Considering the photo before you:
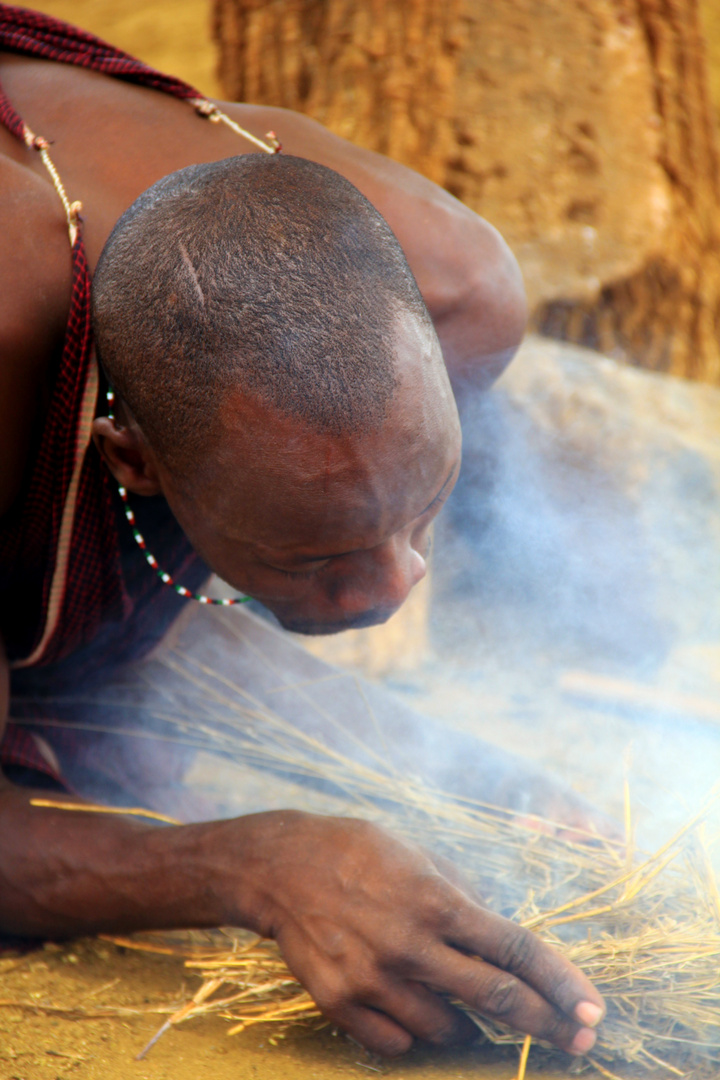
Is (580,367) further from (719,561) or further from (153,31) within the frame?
(153,31)

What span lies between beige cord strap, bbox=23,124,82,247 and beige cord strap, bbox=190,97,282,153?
0.24 metres

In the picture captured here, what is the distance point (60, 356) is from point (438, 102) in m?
2.08

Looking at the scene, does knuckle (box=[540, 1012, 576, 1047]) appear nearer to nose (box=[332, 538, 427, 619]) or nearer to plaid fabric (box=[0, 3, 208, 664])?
nose (box=[332, 538, 427, 619])

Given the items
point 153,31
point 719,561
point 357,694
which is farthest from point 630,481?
point 153,31

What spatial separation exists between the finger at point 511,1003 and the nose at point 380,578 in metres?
0.38

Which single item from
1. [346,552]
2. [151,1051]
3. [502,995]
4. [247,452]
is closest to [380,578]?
[346,552]

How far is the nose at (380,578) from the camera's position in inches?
43.2

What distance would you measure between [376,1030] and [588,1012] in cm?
22

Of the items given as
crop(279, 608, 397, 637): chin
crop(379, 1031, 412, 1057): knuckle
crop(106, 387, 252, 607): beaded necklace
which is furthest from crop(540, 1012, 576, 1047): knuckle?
crop(106, 387, 252, 607): beaded necklace

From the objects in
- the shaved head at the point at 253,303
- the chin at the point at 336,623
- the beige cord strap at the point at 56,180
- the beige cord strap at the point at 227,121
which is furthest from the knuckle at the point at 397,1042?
the beige cord strap at the point at 227,121

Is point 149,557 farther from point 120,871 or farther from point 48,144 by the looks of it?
point 48,144

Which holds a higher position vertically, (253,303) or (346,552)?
(253,303)

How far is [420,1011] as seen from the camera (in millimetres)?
1010

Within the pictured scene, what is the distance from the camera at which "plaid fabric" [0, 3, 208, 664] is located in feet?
3.89
